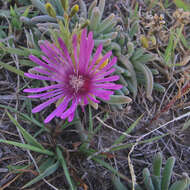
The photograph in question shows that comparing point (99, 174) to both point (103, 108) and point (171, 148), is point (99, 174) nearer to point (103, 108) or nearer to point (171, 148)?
point (103, 108)

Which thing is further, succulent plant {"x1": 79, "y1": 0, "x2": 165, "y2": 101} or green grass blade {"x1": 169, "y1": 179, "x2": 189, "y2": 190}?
succulent plant {"x1": 79, "y1": 0, "x2": 165, "y2": 101}

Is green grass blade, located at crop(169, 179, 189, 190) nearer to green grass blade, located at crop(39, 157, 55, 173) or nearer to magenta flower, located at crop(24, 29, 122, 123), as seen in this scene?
magenta flower, located at crop(24, 29, 122, 123)

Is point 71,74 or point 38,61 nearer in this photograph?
point 38,61

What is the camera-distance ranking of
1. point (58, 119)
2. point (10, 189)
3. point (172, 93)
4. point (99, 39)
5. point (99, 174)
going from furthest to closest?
point (172, 93) < point (99, 39) < point (58, 119) < point (99, 174) < point (10, 189)

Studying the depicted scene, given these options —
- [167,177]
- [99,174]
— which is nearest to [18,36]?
[99,174]

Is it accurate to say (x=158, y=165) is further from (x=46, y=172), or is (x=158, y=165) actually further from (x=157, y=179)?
(x=46, y=172)

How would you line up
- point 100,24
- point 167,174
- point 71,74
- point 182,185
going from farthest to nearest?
point 100,24 → point 71,74 → point 167,174 → point 182,185

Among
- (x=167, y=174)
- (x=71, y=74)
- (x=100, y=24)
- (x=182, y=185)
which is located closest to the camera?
(x=182, y=185)

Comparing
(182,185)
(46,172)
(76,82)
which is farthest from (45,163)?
(182,185)

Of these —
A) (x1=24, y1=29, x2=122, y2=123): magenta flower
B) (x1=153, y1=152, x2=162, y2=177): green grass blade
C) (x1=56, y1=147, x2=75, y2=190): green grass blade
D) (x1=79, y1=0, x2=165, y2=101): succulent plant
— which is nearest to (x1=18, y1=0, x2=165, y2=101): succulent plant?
(x1=79, y1=0, x2=165, y2=101): succulent plant
